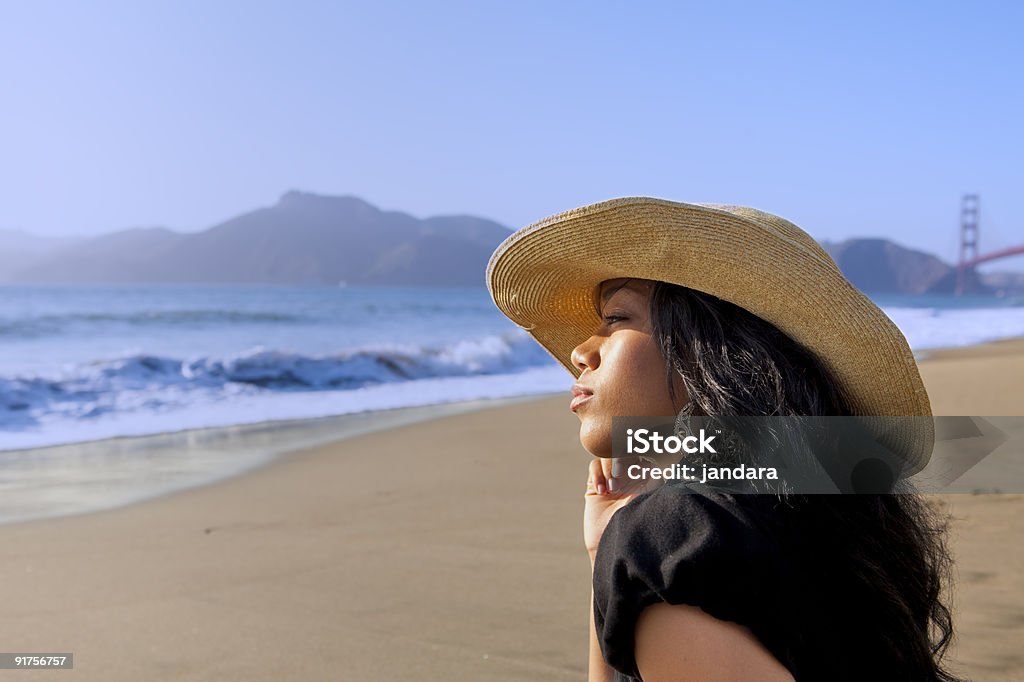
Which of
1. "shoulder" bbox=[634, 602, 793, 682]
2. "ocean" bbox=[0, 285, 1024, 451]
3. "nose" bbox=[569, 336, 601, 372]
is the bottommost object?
"ocean" bbox=[0, 285, 1024, 451]

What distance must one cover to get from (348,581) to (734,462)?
2.25 meters

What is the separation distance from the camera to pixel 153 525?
387 centimetres

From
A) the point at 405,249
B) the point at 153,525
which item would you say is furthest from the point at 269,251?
the point at 153,525

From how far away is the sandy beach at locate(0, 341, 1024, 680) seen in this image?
2441 mm

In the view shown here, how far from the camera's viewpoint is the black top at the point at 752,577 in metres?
0.93

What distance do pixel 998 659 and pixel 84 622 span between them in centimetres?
260

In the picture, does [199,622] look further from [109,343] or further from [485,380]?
[109,343]

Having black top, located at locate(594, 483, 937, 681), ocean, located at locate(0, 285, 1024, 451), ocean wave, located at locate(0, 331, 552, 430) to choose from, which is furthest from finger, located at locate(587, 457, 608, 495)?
ocean wave, located at locate(0, 331, 552, 430)

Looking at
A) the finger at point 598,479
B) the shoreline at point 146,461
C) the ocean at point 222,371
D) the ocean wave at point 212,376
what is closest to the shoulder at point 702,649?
the finger at point 598,479

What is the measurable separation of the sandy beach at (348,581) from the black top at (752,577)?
138 centimetres

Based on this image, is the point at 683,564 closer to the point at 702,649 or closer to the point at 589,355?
the point at 702,649

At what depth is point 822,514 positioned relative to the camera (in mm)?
1120

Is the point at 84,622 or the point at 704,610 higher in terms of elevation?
the point at 704,610

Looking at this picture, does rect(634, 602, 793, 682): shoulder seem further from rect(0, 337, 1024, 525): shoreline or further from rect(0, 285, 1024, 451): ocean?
rect(0, 285, 1024, 451): ocean
